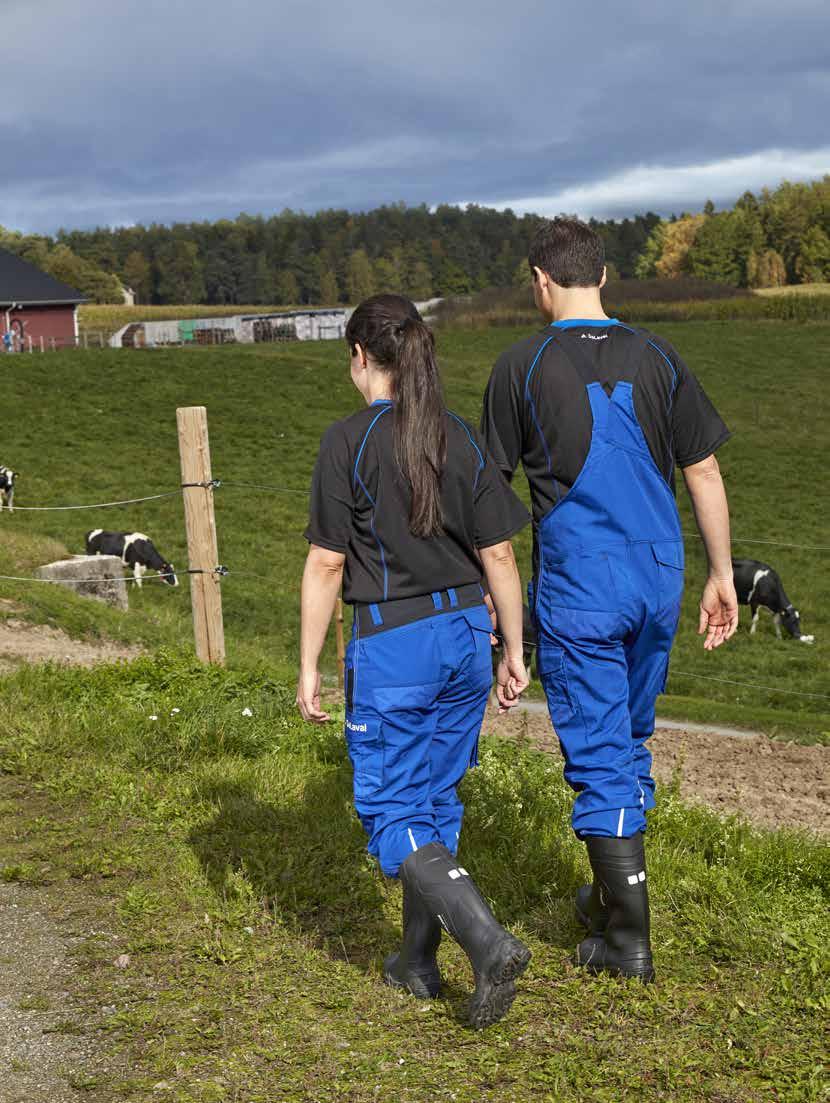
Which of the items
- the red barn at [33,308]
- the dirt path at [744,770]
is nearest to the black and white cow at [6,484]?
the dirt path at [744,770]

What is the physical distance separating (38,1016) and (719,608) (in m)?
2.64

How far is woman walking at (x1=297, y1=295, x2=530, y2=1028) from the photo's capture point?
3.52m

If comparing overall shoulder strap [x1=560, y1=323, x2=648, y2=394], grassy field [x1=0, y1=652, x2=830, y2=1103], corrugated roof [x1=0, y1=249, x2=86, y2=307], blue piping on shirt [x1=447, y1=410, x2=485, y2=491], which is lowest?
grassy field [x1=0, y1=652, x2=830, y2=1103]

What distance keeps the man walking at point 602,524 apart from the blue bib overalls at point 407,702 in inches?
13.1

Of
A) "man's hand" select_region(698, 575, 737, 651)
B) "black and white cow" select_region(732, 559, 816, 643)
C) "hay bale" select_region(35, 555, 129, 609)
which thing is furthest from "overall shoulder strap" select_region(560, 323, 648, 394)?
"black and white cow" select_region(732, 559, 816, 643)

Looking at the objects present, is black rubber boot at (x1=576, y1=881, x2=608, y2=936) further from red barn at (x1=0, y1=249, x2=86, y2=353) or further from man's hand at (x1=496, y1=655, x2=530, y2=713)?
red barn at (x1=0, y1=249, x2=86, y2=353)

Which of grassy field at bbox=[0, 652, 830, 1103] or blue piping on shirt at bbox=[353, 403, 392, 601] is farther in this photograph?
blue piping on shirt at bbox=[353, 403, 392, 601]

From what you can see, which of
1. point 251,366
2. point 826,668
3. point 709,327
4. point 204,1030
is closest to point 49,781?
point 204,1030

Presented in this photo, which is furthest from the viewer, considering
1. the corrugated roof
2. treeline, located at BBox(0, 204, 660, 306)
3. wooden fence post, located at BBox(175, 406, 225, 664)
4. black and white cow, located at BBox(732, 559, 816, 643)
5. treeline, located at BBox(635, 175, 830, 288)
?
treeline, located at BBox(0, 204, 660, 306)

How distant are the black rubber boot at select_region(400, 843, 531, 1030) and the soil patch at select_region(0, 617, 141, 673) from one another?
566 cm

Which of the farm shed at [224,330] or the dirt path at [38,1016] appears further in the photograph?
the farm shed at [224,330]

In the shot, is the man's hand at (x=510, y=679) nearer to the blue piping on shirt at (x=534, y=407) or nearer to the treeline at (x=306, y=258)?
the blue piping on shirt at (x=534, y=407)

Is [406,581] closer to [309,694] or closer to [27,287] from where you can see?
[309,694]

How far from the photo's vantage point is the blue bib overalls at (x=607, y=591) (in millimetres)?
3707
